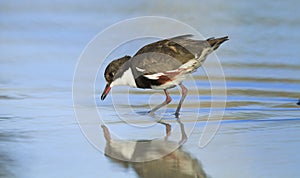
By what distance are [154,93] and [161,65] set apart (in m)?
1.05

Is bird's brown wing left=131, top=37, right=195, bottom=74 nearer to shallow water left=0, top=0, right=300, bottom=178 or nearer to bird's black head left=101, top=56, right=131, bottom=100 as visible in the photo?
bird's black head left=101, top=56, right=131, bottom=100

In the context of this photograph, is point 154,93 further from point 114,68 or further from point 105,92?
point 114,68

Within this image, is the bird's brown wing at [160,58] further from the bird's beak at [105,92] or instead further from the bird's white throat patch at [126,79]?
the bird's beak at [105,92]

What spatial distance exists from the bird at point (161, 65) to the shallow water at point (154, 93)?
31 centimetres

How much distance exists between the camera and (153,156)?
5.92 metres

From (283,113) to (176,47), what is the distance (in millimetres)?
1116

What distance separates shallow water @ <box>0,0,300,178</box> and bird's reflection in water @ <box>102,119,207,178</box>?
27 mm

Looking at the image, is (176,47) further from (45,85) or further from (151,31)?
(151,31)

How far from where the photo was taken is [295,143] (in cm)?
621

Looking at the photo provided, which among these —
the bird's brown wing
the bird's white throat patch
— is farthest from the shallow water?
the bird's brown wing

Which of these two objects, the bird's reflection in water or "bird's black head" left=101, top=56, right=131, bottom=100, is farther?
"bird's black head" left=101, top=56, right=131, bottom=100

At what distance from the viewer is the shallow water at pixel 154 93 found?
5691mm

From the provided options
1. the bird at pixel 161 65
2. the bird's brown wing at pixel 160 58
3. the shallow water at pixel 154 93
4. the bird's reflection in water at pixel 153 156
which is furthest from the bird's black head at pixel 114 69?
the bird's reflection in water at pixel 153 156

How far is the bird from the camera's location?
7.20 m
